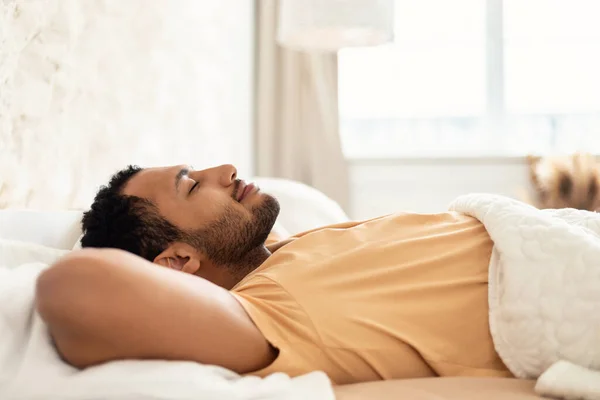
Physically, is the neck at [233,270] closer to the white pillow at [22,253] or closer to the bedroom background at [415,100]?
the white pillow at [22,253]

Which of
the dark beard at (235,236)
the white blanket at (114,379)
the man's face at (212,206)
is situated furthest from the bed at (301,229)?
the dark beard at (235,236)

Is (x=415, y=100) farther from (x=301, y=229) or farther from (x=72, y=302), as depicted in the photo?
(x=72, y=302)

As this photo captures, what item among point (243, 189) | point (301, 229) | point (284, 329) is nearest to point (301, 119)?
point (301, 229)

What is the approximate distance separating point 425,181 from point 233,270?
2.33 meters

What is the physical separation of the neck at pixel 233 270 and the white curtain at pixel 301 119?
2114 mm

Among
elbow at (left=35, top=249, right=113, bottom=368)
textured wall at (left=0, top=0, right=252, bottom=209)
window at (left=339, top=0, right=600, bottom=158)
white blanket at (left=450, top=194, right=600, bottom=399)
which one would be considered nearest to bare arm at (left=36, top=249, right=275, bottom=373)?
elbow at (left=35, top=249, right=113, bottom=368)

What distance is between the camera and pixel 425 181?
3.48 metres

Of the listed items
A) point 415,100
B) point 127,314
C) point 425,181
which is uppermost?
point 415,100

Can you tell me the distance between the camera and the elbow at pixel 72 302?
2.74 feet

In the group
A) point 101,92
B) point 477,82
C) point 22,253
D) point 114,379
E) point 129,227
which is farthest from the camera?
point 477,82

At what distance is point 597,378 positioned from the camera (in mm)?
901

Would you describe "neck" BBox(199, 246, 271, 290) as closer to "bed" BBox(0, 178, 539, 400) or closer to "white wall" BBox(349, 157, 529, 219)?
"bed" BBox(0, 178, 539, 400)

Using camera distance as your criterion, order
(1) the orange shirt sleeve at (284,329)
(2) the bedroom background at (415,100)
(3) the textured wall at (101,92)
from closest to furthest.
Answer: (1) the orange shirt sleeve at (284,329), (3) the textured wall at (101,92), (2) the bedroom background at (415,100)

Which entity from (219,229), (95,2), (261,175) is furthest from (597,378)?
(261,175)
